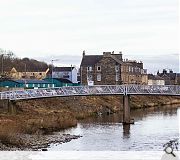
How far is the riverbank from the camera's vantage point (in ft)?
119

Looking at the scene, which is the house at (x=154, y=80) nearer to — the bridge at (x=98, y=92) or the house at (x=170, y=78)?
the house at (x=170, y=78)

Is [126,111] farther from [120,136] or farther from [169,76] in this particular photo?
[169,76]

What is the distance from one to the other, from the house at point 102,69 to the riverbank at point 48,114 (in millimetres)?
9594

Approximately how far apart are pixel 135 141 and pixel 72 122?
15.3m

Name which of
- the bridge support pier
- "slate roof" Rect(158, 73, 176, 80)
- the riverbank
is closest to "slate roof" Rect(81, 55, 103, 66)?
the riverbank

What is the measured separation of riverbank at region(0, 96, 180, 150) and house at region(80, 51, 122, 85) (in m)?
9.59

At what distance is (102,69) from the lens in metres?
103

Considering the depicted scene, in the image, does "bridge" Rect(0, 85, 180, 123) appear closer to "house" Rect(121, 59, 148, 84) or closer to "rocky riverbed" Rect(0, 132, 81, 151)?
"rocky riverbed" Rect(0, 132, 81, 151)

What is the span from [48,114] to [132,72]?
58.2m

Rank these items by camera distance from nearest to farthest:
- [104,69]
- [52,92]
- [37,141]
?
[37,141] → [52,92] → [104,69]

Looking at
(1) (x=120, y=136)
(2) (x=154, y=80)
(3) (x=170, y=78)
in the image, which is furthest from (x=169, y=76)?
(1) (x=120, y=136)

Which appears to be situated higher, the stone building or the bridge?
the stone building

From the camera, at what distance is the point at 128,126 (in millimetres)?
52594

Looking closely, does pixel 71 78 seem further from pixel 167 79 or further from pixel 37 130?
pixel 37 130
